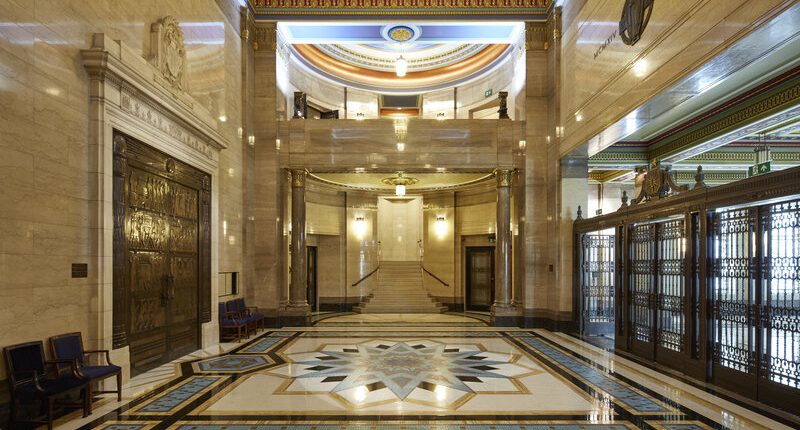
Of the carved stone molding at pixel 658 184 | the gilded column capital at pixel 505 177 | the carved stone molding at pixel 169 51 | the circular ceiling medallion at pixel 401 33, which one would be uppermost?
the circular ceiling medallion at pixel 401 33

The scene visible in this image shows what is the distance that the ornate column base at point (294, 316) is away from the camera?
35.2 feet

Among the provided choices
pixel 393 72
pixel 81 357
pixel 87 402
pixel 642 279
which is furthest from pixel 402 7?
pixel 87 402

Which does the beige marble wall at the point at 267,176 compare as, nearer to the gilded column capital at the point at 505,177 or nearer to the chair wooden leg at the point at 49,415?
the gilded column capital at the point at 505,177

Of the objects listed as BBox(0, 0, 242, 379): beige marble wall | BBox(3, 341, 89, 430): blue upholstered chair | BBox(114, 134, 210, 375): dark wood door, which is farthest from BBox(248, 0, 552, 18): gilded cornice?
BBox(3, 341, 89, 430): blue upholstered chair

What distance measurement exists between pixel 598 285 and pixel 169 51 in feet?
28.2

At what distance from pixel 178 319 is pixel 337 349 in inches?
98.8

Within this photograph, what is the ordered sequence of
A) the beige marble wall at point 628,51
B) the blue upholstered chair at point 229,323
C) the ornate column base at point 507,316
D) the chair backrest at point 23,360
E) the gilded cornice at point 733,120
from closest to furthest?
the chair backrest at point 23,360 → the beige marble wall at point 628,51 → the gilded cornice at point 733,120 → the blue upholstered chair at point 229,323 → the ornate column base at point 507,316

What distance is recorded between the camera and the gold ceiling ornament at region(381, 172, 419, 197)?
42.2 ft

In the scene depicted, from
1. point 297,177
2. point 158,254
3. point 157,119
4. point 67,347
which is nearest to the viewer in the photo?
point 67,347

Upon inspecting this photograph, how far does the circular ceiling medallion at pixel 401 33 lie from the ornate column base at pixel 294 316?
6.66m

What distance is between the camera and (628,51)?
686 centimetres

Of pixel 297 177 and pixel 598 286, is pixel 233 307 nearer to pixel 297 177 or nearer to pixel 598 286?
pixel 297 177

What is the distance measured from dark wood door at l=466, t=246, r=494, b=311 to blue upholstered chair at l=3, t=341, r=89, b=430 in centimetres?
1159

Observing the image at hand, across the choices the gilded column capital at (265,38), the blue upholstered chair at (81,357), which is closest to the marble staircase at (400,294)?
the gilded column capital at (265,38)
